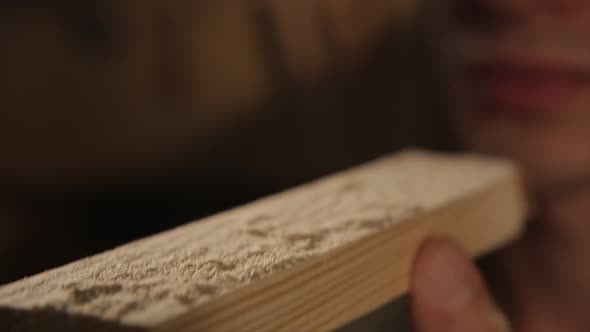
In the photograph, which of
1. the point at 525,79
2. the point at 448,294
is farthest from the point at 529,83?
the point at 448,294

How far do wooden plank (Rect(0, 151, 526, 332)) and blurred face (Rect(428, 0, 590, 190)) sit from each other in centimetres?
16

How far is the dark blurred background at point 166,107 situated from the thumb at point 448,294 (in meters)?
0.26

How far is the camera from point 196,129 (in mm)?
539

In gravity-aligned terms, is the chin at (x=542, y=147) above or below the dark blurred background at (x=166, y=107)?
below

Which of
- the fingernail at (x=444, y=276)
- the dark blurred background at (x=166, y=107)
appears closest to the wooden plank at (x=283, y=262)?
the fingernail at (x=444, y=276)

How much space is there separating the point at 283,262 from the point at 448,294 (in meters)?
0.14

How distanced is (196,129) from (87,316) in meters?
0.32

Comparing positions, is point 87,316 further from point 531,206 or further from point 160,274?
point 531,206

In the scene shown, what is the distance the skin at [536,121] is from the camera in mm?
525

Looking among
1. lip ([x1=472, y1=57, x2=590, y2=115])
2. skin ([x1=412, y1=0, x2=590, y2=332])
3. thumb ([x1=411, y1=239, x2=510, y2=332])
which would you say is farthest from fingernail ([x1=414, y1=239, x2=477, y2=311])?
lip ([x1=472, y1=57, x2=590, y2=115])

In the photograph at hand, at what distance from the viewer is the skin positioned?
0.52 metres

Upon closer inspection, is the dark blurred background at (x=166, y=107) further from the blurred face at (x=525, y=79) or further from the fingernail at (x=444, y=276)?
the fingernail at (x=444, y=276)

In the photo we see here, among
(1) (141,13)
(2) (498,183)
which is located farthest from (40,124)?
(2) (498,183)

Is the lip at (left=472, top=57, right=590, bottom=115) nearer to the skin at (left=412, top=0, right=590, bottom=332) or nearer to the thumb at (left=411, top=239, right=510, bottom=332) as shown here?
the skin at (left=412, top=0, right=590, bottom=332)
